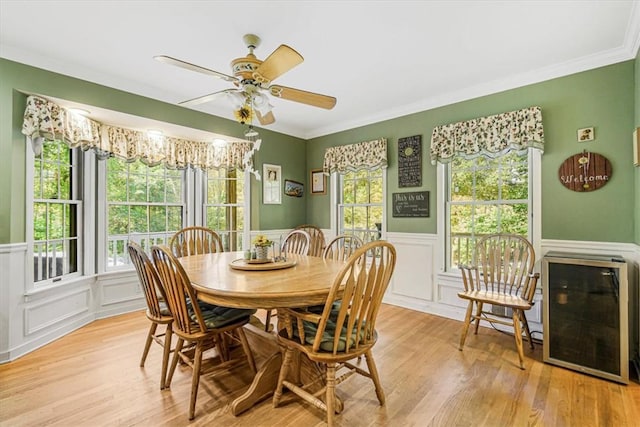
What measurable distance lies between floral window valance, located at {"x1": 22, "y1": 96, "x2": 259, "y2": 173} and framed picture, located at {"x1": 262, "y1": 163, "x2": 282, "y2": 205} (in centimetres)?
42

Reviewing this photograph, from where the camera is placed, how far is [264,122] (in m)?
2.75

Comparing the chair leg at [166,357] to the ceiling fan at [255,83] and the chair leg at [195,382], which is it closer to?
the chair leg at [195,382]

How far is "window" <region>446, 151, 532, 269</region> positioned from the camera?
3.04 m

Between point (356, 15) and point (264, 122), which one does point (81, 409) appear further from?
point (356, 15)

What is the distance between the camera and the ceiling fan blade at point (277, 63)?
1.76 meters

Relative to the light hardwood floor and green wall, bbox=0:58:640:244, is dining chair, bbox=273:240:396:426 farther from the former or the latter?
green wall, bbox=0:58:640:244

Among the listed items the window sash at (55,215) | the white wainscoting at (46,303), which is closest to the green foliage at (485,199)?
the white wainscoting at (46,303)

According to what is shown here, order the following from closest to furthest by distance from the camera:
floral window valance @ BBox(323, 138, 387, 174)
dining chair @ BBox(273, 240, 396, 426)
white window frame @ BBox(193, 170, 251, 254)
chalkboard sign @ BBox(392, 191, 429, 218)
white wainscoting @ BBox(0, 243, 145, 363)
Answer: dining chair @ BBox(273, 240, 396, 426)
white wainscoting @ BBox(0, 243, 145, 363)
chalkboard sign @ BBox(392, 191, 429, 218)
floral window valance @ BBox(323, 138, 387, 174)
white window frame @ BBox(193, 170, 251, 254)

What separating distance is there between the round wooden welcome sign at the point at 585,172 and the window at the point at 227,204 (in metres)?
3.70

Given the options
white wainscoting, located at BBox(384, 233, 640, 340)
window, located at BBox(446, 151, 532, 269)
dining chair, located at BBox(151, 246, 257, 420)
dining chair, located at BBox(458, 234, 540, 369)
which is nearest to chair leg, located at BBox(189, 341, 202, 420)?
dining chair, located at BBox(151, 246, 257, 420)

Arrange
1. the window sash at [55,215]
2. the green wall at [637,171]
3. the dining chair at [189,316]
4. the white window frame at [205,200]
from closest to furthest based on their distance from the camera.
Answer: the dining chair at [189,316]
the green wall at [637,171]
the window sash at [55,215]
the white window frame at [205,200]

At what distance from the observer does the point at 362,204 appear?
4363 millimetres

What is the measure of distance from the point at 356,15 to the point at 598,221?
2612 millimetres

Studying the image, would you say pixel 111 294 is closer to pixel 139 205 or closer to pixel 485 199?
pixel 139 205
